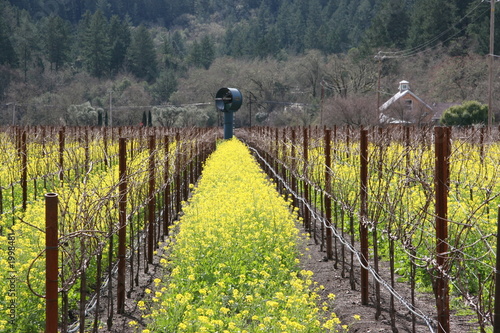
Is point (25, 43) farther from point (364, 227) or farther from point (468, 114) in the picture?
point (364, 227)

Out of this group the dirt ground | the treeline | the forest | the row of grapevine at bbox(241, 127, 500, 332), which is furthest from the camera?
the treeline

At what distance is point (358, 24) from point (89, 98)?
46.9 metres

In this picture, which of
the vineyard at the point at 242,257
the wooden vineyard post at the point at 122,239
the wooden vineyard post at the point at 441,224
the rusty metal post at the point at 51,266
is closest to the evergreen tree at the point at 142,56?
the vineyard at the point at 242,257

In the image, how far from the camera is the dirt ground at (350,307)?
6086 millimetres

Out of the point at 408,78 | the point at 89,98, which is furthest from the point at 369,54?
the point at 89,98

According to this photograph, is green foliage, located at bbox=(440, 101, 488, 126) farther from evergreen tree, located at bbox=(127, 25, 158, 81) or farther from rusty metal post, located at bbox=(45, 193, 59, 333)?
evergreen tree, located at bbox=(127, 25, 158, 81)

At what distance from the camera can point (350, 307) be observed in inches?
265

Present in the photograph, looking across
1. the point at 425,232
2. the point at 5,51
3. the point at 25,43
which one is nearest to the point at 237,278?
the point at 425,232

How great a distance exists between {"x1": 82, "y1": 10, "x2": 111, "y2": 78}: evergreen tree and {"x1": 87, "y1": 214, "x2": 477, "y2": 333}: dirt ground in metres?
99.9

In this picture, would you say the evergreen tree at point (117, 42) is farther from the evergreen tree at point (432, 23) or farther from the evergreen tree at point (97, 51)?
the evergreen tree at point (432, 23)

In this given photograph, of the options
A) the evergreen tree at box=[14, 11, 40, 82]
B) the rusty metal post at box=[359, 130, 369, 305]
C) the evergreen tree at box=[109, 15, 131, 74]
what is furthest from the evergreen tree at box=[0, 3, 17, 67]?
the rusty metal post at box=[359, 130, 369, 305]

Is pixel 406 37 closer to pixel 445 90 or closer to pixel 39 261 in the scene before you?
pixel 445 90

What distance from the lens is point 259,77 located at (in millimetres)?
84625

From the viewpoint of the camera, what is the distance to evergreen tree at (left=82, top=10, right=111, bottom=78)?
104 metres
